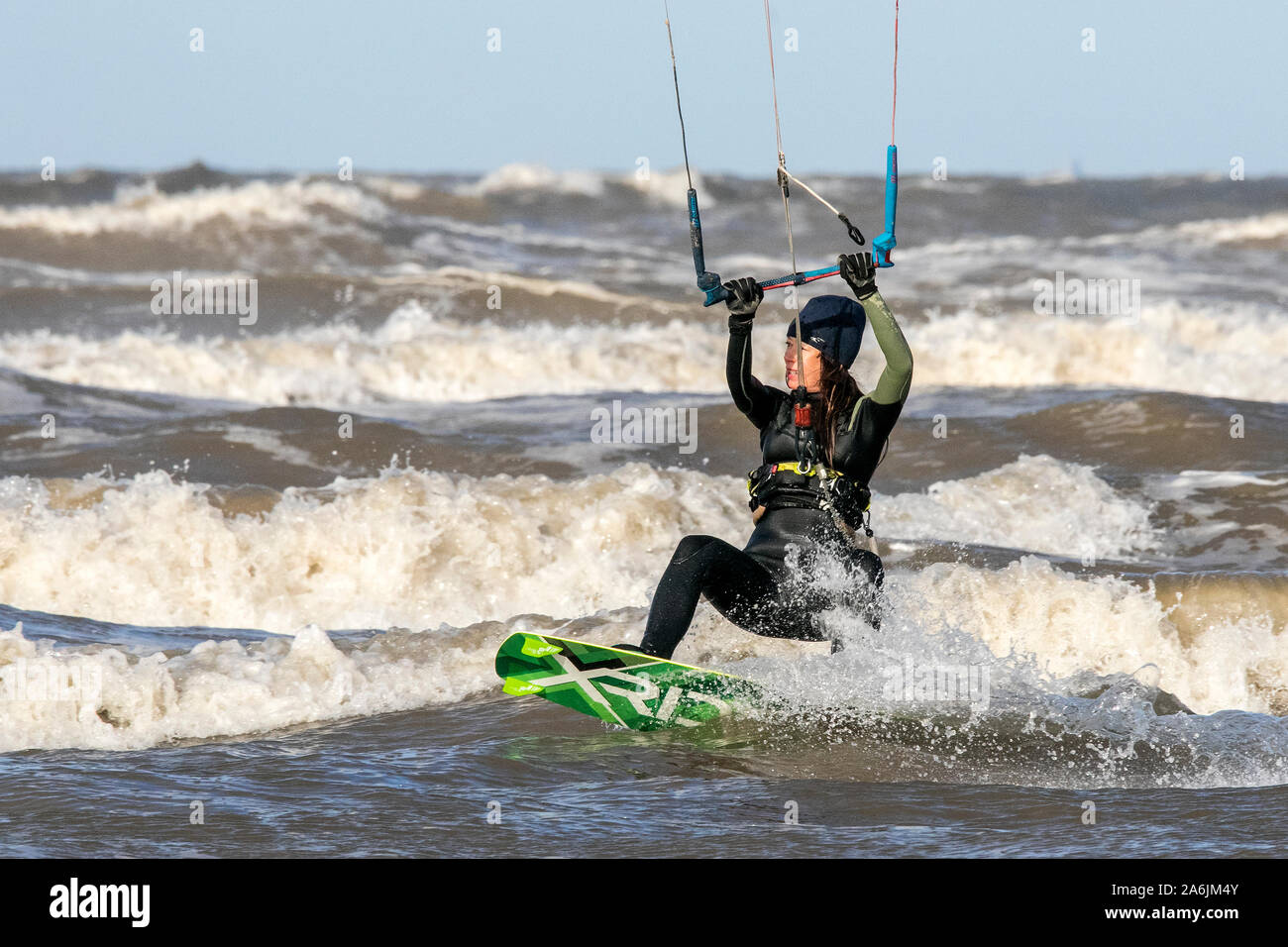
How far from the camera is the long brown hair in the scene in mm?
6070

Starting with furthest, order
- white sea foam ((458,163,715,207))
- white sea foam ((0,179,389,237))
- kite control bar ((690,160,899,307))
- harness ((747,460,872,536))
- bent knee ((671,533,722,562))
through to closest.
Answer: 1. white sea foam ((458,163,715,207))
2. white sea foam ((0,179,389,237))
3. harness ((747,460,872,536))
4. bent knee ((671,533,722,562))
5. kite control bar ((690,160,899,307))

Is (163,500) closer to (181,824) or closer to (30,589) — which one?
(30,589)

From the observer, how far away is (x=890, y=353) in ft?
19.0

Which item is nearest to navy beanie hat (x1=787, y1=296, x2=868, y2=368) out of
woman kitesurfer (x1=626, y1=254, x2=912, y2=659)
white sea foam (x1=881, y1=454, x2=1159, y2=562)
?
woman kitesurfer (x1=626, y1=254, x2=912, y2=659)

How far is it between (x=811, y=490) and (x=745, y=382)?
0.54m

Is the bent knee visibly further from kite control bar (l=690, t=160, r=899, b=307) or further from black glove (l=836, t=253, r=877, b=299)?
black glove (l=836, t=253, r=877, b=299)

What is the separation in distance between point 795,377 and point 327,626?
5164 millimetres

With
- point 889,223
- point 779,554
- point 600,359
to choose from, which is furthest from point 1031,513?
point 600,359

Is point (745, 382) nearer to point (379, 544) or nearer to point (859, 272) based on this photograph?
point (859, 272)

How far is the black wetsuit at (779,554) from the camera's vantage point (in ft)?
19.3

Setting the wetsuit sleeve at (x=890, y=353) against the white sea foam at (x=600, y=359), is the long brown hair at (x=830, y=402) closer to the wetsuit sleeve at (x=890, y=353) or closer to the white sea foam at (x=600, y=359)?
the wetsuit sleeve at (x=890, y=353)

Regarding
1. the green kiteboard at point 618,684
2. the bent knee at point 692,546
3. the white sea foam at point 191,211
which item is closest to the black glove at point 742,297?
the bent knee at point 692,546

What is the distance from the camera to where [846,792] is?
568cm

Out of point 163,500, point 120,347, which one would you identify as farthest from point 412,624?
point 120,347
